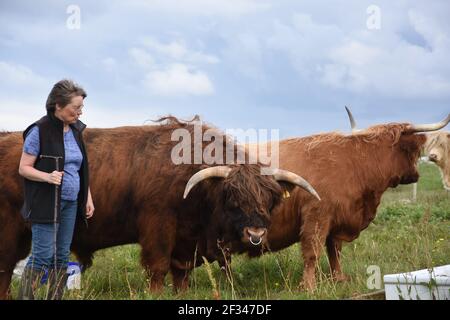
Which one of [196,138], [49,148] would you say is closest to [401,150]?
[196,138]

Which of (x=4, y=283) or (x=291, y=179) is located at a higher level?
(x=291, y=179)

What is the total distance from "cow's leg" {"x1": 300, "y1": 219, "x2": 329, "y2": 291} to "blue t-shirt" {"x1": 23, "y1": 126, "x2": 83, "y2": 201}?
131 inches

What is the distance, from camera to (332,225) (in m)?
8.01

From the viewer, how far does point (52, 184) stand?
5367mm

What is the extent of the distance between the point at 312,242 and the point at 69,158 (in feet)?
11.5

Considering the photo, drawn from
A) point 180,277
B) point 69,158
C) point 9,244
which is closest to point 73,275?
point 9,244

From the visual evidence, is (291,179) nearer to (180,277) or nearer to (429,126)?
(180,277)

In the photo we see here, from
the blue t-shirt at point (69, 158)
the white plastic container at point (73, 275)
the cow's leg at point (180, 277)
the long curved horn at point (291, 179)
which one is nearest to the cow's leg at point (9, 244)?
the white plastic container at point (73, 275)

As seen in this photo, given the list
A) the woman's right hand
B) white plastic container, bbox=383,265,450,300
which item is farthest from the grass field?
the woman's right hand

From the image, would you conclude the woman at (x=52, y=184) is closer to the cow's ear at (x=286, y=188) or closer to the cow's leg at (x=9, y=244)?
the cow's leg at (x=9, y=244)

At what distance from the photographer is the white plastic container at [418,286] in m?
5.07

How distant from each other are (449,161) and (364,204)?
27.6 ft

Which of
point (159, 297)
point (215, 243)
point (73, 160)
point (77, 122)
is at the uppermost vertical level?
point (77, 122)

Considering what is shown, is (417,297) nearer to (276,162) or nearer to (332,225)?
(332,225)
